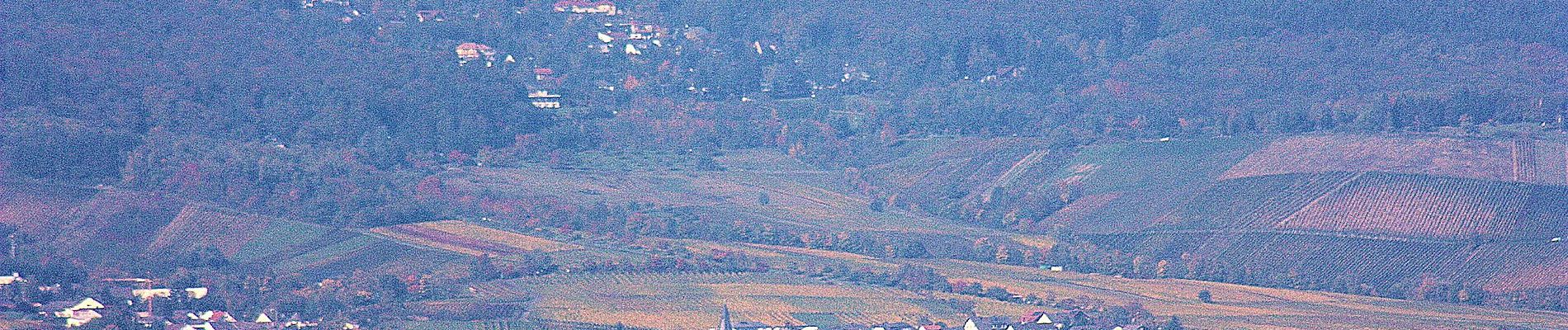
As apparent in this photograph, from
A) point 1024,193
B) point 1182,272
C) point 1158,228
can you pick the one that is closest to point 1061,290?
point 1182,272

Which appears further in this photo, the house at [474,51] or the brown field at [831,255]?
the house at [474,51]

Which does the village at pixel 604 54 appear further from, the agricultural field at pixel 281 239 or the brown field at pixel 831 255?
the agricultural field at pixel 281 239

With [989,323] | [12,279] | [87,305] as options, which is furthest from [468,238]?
[87,305]

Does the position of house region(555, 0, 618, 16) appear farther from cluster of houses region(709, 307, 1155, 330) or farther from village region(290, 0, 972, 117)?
cluster of houses region(709, 307, 1155, 330)

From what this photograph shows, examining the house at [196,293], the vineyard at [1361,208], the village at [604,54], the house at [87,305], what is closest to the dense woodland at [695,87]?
the village at [604,54]

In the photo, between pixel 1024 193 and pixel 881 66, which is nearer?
pixel 1024 193

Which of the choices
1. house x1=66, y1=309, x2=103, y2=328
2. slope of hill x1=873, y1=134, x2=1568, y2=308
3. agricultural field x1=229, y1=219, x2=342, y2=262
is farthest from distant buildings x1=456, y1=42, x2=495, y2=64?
house x1=66, y1=309, x2=103, y2=328

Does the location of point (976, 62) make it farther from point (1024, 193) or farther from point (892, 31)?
point (1024, 193)
